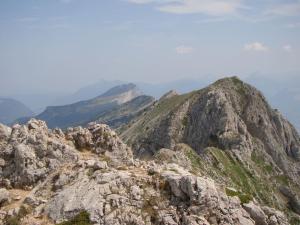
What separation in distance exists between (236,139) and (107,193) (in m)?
131

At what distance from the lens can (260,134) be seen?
6934 inches

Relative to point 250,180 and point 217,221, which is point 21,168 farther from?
point 250,180

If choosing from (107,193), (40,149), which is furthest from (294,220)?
(107,193)

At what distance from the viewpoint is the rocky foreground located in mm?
34000

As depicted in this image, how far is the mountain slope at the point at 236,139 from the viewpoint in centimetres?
14825

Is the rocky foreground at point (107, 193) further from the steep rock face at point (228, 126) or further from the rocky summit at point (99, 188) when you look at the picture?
the steep rock face at point (228, 126)

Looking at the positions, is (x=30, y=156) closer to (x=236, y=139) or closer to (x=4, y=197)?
(x=4, y=197)

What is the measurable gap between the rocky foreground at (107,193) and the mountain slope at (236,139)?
312 feet

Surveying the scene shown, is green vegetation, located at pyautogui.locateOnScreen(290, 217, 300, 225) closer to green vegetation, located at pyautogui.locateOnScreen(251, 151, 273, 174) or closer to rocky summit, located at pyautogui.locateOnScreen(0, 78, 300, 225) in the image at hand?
green vegetation, located at pyautogui.locateOnScreen(251, 151, 273, 174)

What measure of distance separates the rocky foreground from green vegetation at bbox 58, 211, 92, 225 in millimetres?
165

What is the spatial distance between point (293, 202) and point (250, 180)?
54.7 ft

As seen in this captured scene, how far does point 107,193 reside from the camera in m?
36.0

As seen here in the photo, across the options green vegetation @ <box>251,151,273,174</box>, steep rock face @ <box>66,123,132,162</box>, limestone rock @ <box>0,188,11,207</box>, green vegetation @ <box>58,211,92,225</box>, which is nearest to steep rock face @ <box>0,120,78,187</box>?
limestone rock @ <box>0,188,11,207</box>

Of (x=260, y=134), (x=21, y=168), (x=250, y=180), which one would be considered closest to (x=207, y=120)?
(x=260, y=134)
